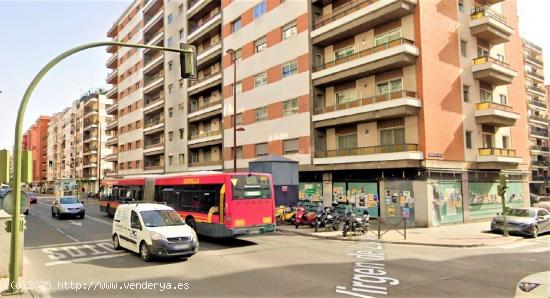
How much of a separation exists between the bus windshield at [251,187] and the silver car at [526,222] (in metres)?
11.8

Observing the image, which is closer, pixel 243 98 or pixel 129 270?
pixel 129 270

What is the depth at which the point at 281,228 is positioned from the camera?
2045 centimetres

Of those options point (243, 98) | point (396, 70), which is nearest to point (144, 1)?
point (243, 98)

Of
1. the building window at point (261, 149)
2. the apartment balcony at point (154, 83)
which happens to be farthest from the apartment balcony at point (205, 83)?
the building window at point (261, 149)

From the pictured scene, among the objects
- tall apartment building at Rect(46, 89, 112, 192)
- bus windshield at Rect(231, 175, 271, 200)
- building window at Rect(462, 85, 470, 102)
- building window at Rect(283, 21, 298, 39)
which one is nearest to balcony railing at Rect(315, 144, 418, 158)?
building window at Rect(462, 85, 470, 102)

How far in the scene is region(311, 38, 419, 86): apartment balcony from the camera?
2195 centimetres

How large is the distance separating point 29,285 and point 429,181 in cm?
1910

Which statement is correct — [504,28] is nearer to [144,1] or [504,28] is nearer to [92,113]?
[144,1]

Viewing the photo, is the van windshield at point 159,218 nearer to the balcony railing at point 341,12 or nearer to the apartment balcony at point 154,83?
the balcony railing at point 341,12

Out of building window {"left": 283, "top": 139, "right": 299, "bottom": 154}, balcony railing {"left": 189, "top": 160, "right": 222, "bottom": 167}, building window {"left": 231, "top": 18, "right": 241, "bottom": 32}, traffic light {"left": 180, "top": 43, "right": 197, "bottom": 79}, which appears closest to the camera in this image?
traffic light {"left": 180, "top": 43, "right": 197, "bottom": 79}

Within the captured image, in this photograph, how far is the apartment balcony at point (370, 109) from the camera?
21750mm

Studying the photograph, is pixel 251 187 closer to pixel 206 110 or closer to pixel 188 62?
pixel 188 62

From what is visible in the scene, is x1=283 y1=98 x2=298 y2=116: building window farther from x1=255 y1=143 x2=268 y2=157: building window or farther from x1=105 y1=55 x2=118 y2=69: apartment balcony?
x1=105 y1=55 x2=118 y2=69: apartment balcony

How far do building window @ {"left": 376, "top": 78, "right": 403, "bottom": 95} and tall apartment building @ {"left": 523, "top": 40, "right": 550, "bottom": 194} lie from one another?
2049 inches
